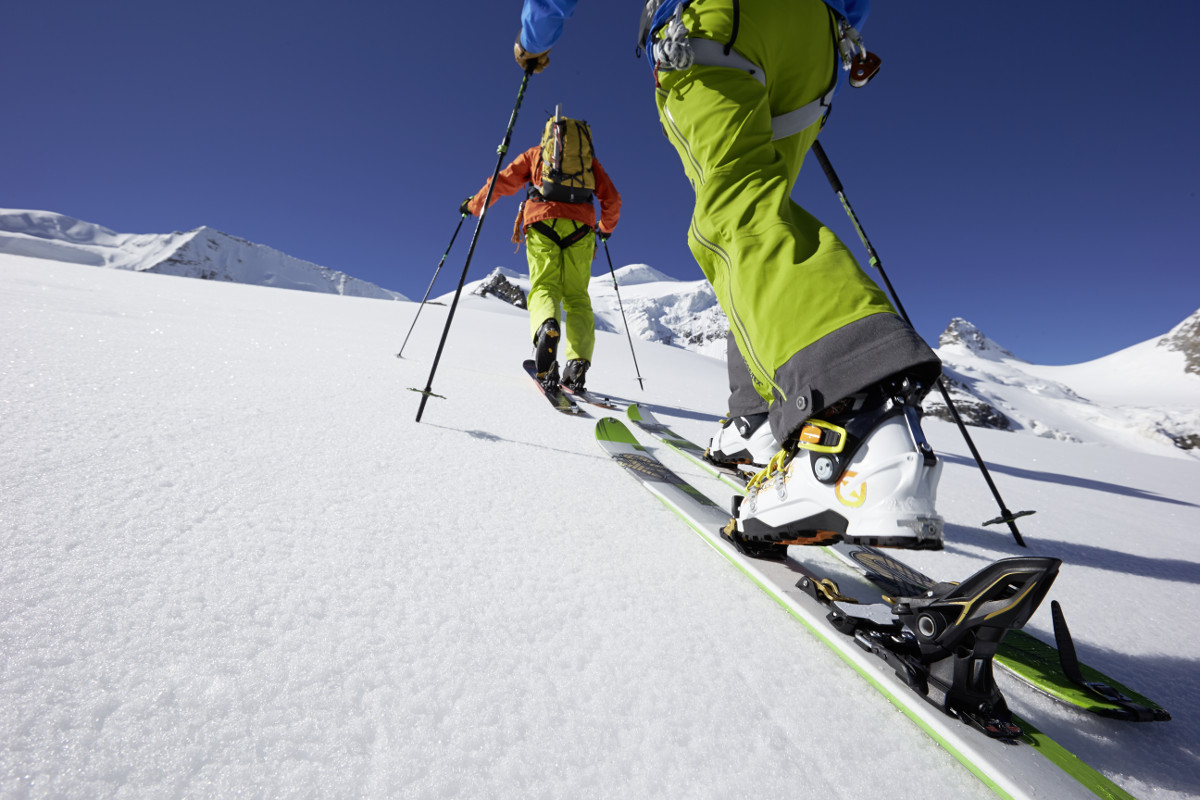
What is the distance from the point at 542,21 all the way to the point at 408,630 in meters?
2.19

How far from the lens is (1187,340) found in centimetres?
6806

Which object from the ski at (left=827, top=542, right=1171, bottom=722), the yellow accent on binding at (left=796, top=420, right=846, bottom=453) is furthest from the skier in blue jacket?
the ski at (left=827, top=542, right=1171, bottom=722)

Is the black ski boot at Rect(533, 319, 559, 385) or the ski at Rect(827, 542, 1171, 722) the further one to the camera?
the black ski boot at Rect(533, 319, 559, 385)

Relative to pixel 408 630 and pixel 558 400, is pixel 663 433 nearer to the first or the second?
pixel 558 400

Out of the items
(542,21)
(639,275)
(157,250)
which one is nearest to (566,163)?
(542,21)

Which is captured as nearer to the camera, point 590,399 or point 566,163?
point 590,399

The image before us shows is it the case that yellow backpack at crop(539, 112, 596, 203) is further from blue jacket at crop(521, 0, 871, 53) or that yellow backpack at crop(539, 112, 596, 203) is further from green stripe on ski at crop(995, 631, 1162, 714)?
green stripe on ski at crop(995, 631, 1162, 714)

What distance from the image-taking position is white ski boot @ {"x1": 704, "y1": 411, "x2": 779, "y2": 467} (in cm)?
181

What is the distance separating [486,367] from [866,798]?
151 inches

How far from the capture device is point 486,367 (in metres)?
4.12

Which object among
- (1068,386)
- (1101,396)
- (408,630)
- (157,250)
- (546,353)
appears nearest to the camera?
(408,630)

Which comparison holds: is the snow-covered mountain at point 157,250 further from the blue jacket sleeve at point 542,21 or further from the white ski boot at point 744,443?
the white ski boot at point 744,443

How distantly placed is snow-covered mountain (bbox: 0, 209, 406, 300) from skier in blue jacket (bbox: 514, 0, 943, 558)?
18174cm

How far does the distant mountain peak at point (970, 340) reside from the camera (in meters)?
102
